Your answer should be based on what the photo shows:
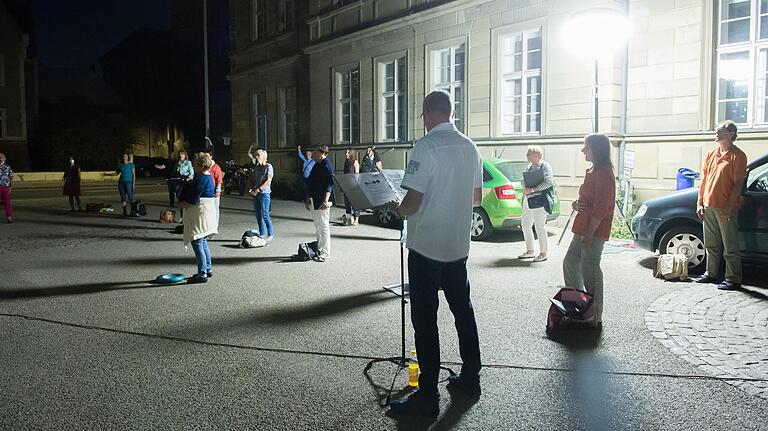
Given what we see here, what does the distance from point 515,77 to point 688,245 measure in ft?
26.4

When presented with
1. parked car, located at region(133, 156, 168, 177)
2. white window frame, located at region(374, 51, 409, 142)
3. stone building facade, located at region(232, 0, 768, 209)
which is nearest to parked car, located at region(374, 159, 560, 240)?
stone building facade, located at region(232, 0, 768, 209)

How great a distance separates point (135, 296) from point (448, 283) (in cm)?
498

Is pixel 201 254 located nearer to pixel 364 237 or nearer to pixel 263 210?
pixel 263 210

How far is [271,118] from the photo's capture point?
27.5m

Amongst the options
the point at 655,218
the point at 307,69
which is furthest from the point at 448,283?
the point at 307,69

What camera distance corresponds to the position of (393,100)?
20734mm

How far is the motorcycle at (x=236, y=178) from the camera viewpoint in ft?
90.4

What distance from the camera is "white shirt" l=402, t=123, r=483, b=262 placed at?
422cm

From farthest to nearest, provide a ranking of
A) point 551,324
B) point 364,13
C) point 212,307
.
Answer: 1. point 364,13
2. point 212,307
3. point 551,324

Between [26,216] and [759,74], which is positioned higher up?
[759,74]

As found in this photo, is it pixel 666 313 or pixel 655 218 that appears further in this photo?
pixel 655 218

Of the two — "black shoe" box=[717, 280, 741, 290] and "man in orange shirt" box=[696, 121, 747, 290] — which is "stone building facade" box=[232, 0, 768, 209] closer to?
"man in orange shirt" box=[696, 121, 747, 290]

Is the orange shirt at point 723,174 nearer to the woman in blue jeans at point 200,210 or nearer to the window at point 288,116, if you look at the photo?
the woman in blue jeans at point 200,210

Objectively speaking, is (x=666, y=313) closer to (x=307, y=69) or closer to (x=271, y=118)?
(x=307, y=69)
